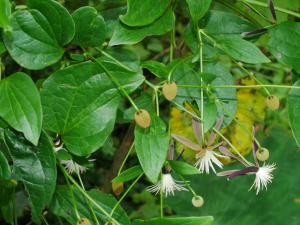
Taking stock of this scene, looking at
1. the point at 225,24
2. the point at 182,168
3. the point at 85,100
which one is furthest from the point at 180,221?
the point at 225,24

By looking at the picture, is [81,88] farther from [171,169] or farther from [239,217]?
[239,217]

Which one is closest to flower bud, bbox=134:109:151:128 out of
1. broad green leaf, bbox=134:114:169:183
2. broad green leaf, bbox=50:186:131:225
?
broad green leaf, bbox=134:114:169:183

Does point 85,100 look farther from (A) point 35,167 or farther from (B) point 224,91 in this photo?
(B) point 224,91

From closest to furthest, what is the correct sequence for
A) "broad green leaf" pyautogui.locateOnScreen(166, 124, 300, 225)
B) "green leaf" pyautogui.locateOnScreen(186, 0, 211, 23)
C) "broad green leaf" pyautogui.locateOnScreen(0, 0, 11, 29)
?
1. "broad green leaf" pyautogui.locateOnScreen(0, 0, 11, 29)
2. "green leaf" pyautogui.locateOnScreen(186, 0, 211, 23)
3. "broad green leaf" pyautogui.locateOnScreen(166, 124, 300, 225)

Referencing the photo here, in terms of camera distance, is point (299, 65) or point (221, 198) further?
point (221, 198)

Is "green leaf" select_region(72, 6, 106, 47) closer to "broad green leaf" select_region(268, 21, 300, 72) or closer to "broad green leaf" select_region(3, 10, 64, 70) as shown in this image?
"broad green leaf" select_region(3, 10, 64, 70)

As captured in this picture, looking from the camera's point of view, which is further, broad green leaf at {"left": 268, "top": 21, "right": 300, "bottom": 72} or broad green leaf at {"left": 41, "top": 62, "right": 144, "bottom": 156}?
broad green leaf at {"left": 268, "top": 21, "right": 300, "bottom": 72}

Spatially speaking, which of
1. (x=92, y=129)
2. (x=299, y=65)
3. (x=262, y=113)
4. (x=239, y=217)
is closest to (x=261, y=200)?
(x=239, y=217)
